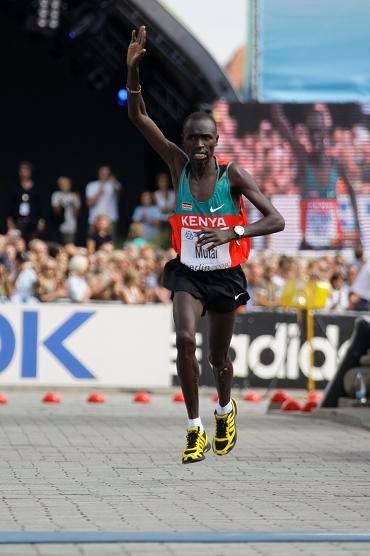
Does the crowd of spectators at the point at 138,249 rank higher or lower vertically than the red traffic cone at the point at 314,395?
higher

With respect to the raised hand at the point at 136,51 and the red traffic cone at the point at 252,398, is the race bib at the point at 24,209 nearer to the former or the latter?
the red traffic cone at the point at 252,398

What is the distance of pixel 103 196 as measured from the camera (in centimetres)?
2562

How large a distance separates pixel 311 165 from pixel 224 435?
16176 millimetres

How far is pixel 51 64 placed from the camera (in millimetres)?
30484

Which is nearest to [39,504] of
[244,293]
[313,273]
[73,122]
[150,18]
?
[244,293]

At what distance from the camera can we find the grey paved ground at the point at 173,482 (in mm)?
7703

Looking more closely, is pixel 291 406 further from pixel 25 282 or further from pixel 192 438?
pixel 192 438

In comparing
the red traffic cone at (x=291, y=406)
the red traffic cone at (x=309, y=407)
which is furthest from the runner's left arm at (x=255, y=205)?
the red traffic cone at (x=291, y=406)

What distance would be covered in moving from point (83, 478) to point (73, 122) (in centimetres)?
2118

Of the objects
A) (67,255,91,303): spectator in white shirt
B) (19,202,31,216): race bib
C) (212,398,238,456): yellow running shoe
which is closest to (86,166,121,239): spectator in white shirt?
(19,202,31,216): race bib

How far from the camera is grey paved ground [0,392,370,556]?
7.70m

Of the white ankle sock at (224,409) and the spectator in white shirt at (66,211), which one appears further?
the spectator in white shirt at (66,211)

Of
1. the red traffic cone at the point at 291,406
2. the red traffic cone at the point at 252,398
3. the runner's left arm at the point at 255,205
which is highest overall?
Result: the runner's left arm at the point at 255,205

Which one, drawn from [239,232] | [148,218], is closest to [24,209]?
[148,218]
